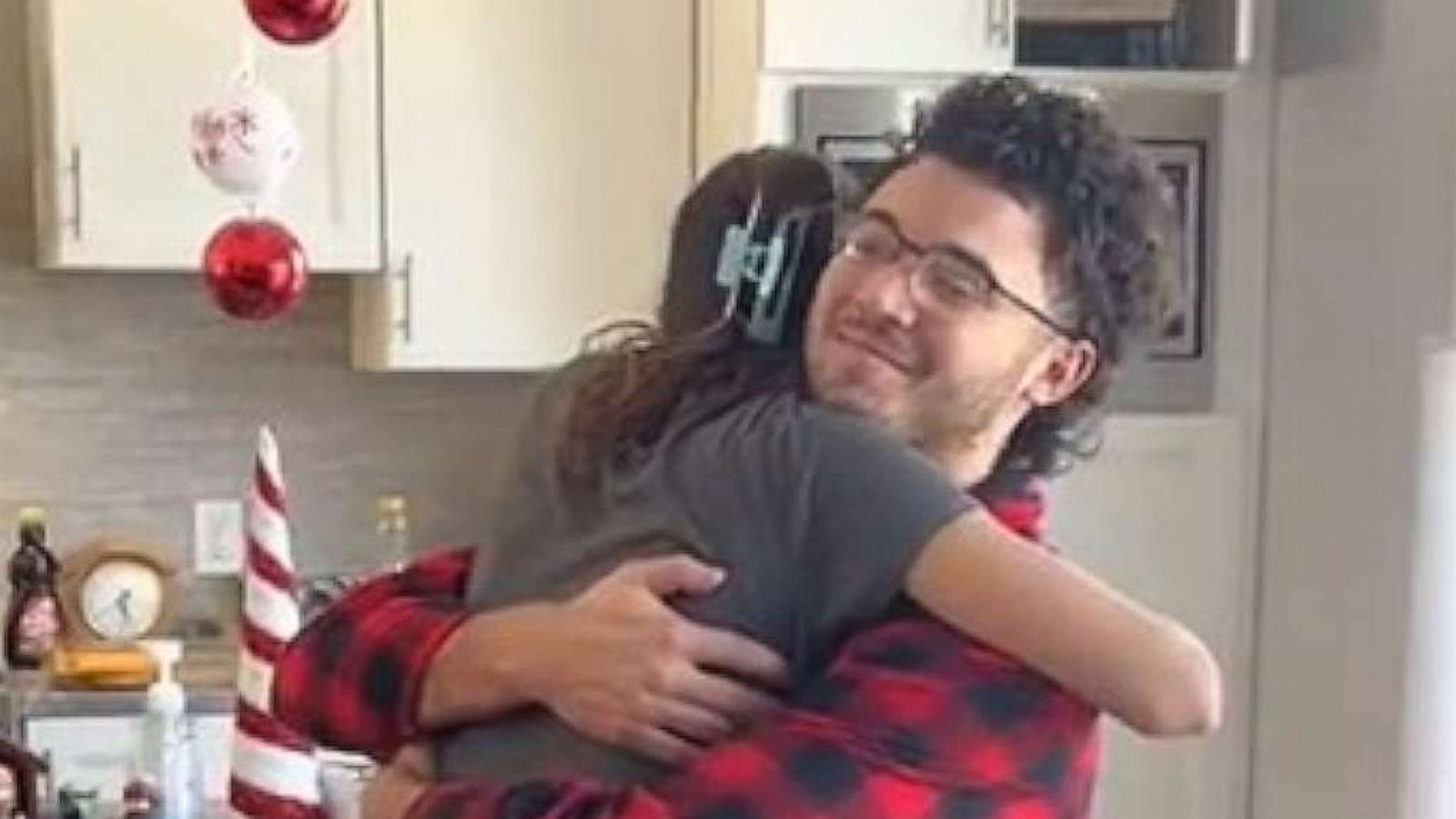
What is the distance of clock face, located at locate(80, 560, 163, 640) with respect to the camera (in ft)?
11.4

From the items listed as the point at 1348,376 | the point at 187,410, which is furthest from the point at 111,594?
the point at 1348,376

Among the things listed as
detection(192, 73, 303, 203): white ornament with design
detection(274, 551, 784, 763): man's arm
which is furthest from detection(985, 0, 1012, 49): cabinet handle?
detection(274, 551, 784, 763): man's arm

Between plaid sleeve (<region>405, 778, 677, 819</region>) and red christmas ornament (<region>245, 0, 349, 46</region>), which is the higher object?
red christmas ornament (<region>245, 0, 349, 46</region>)

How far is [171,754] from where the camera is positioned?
10.3 ft

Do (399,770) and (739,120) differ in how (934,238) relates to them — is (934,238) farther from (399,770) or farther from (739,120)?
(739,120)

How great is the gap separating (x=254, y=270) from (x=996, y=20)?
103cm

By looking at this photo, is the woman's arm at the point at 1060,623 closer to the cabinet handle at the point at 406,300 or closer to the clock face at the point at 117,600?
the cabinet handle at the point at 406,300

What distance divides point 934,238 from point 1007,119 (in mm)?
78

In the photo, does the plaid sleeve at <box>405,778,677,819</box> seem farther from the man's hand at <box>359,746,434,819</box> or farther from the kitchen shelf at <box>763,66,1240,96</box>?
the kitchen shelf at <box>763,66,1240,96</box>

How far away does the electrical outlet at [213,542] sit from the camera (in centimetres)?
366

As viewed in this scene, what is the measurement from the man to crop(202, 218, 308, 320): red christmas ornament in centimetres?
160

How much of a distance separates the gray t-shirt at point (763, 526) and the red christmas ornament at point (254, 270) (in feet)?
5.49

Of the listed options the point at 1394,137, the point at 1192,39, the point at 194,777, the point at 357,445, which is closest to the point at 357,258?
the point at 357,445

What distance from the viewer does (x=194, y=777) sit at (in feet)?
10.5
